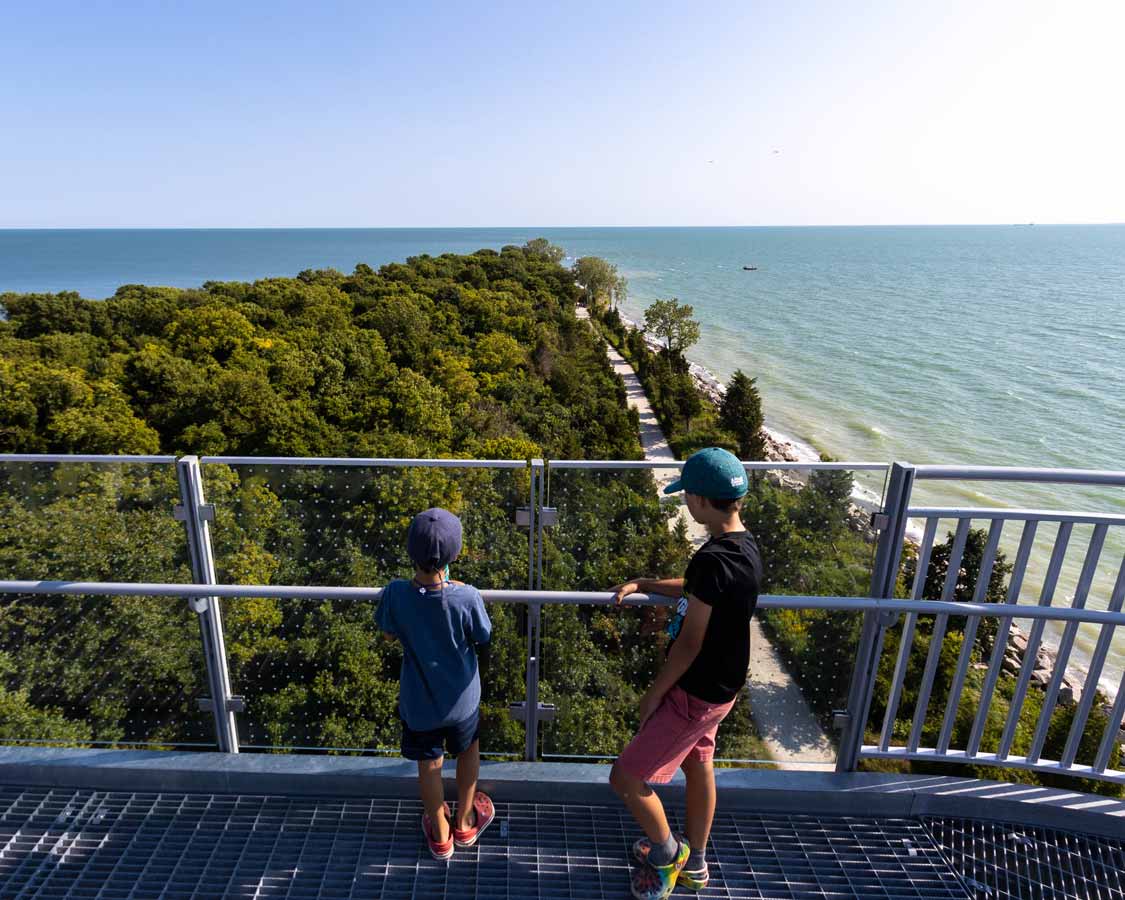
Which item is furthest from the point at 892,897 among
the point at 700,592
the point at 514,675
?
the point at 514,675

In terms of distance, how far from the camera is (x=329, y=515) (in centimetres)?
283

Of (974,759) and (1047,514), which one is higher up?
(1047,514)

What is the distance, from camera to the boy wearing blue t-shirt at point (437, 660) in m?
2.22

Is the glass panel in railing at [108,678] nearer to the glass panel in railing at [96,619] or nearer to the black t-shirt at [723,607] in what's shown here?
the glass panel in railing at [96,619]

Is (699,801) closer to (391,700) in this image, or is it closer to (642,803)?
(642,803)

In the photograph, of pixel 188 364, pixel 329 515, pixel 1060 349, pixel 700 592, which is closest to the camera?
pixel 700 592

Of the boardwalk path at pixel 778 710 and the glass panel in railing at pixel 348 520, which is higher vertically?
the glass panel in railing at pixel 348 520

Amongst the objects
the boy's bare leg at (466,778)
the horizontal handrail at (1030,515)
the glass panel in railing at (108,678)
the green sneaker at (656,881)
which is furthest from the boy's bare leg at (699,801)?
the glass panel in railing at (108,678)

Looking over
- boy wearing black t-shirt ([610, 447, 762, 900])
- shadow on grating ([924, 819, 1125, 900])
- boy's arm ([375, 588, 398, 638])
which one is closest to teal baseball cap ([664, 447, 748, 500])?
boy wearing black t-shirt ([610, 447, 762, 900])

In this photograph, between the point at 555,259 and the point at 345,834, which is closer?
the point at 345,834

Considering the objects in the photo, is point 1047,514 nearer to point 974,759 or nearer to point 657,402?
point 974,759

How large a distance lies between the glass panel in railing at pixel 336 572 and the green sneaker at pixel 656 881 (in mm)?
887

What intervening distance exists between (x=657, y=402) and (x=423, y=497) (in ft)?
105

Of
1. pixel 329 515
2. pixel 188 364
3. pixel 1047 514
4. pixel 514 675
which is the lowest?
pixel 188 364
